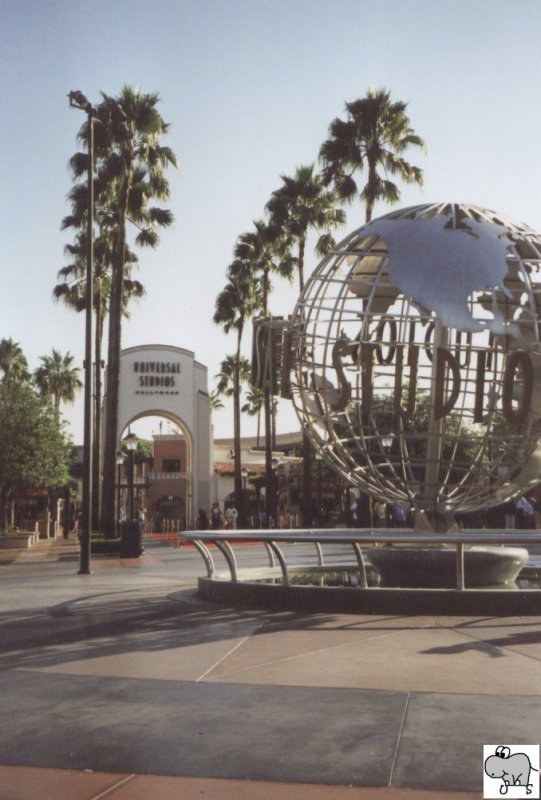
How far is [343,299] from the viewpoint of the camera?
1182cm

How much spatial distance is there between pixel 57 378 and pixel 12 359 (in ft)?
17.9

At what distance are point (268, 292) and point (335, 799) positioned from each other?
37.3 m

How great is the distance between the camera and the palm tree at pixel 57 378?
73625mm

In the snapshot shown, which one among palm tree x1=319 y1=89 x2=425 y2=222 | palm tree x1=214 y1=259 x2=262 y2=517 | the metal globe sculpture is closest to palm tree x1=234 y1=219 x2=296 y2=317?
palm tree x1=214 y1=259 x2=262 y2=517

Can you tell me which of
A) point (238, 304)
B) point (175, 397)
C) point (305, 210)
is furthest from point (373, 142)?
point (175, 397)

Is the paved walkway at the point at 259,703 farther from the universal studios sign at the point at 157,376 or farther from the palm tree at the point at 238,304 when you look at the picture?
the universal studios sign at the point at 157,376

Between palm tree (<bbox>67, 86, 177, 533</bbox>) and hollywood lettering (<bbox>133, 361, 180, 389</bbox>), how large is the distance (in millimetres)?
20599

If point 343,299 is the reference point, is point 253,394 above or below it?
above

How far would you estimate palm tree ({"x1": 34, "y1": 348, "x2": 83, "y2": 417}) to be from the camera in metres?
73.6

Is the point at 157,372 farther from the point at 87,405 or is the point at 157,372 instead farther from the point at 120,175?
the point at 87,405

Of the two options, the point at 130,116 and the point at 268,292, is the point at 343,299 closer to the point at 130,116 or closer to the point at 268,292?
the point at 130,116

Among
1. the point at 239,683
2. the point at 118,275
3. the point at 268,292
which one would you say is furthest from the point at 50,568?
the point at 268,292

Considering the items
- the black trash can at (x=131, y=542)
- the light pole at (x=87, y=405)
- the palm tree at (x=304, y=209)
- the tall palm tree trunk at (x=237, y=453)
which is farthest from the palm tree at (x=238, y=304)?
the light pole at (x=87, y=405)

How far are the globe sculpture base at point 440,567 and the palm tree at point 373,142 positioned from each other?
19.5 metres
